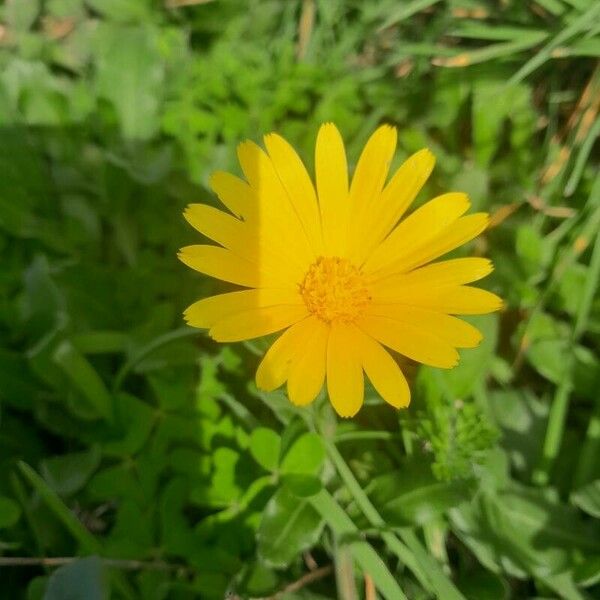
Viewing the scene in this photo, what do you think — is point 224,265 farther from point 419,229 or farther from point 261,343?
point 419,229

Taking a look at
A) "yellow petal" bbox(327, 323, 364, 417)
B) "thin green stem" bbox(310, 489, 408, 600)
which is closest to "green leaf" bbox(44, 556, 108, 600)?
"thin green stem" bbox(310, 489, 408, 600)

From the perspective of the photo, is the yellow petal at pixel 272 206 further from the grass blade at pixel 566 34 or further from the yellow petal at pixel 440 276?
the grass blade at pixel 566 34

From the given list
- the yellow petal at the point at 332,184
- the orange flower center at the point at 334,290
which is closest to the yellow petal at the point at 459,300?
the orange flower center at the point at 334,290

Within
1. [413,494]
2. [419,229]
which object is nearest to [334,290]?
[419,229]

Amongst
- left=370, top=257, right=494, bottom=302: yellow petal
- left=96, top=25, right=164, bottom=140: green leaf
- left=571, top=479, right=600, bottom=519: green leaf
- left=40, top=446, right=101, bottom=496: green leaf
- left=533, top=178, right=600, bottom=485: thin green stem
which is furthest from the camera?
left=96, top=25, right=164, bottom=140: green leaf

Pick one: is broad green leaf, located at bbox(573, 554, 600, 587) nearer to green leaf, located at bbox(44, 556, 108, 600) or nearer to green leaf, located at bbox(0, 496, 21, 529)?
green leaf, located at bbox(44, 556, 108, 600)

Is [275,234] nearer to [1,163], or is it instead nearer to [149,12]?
[1,163]
